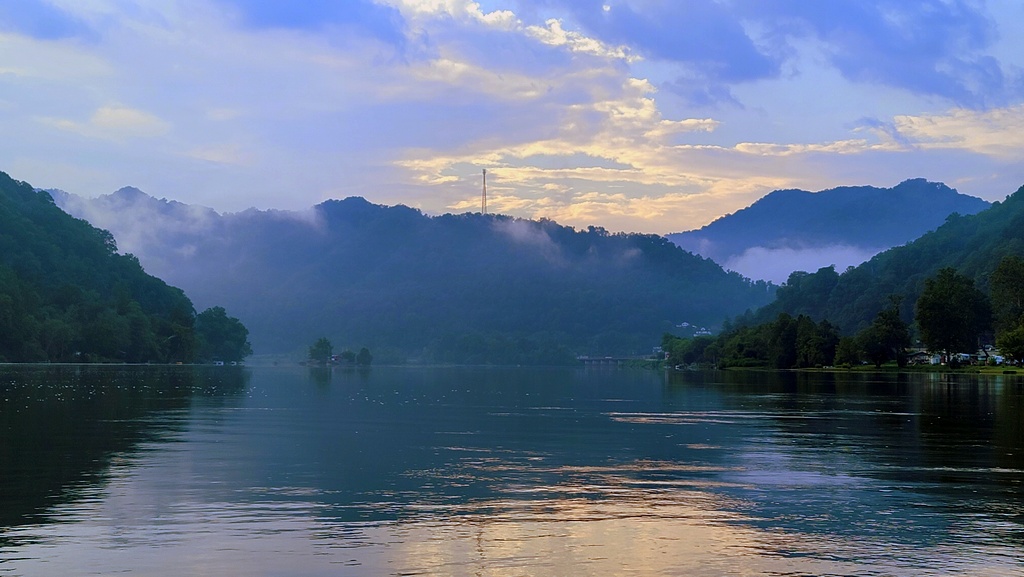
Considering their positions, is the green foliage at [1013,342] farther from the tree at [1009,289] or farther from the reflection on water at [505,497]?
the reflection on water at [505,497]

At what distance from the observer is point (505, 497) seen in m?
25.6

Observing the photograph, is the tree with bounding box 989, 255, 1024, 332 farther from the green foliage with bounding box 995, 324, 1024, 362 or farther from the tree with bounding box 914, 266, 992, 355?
the green foliage with bounding box 995, 324, 1024, 362

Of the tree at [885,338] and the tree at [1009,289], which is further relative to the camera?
the tree at [885,338]

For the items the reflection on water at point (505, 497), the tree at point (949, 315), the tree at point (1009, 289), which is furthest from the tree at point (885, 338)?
the reflection on water at point (505, 497)

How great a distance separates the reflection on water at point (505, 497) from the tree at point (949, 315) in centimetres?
13085

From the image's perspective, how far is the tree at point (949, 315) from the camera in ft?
568

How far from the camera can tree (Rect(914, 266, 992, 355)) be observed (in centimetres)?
17325

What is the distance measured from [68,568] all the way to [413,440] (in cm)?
2396

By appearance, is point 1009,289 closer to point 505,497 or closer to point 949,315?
point 949,315

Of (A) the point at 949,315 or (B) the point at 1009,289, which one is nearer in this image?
(B) the point at 1009,289

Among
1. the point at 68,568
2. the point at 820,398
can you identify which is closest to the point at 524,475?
the point at 68,568

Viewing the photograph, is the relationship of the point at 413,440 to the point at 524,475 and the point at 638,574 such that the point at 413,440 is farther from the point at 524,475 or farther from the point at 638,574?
the point at 638,574

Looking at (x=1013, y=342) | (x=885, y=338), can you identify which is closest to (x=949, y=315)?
(x=885, y=338)

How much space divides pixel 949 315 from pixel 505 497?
537 feet
